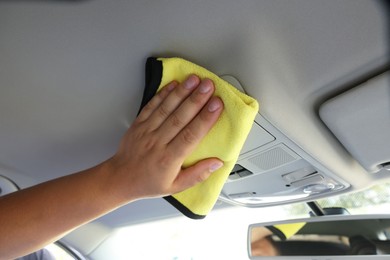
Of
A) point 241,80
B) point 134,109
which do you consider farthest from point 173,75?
point 134,109

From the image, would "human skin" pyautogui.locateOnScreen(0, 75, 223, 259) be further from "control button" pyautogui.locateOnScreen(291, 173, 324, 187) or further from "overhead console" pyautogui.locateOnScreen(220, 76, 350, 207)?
"control button" pyautogui.locateOnScreen(291, 173, 324, 187)

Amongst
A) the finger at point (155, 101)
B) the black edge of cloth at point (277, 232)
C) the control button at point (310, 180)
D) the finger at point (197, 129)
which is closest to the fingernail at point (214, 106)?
the finger at point (197, 129)

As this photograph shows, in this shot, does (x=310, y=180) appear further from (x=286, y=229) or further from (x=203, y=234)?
(x=203, y=234)

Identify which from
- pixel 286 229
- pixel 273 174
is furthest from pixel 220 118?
pixel 286 229

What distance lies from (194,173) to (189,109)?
158 mm

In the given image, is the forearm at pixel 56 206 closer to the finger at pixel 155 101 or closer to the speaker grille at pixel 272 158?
the finger at pixel 155 101

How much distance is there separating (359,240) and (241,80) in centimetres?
96

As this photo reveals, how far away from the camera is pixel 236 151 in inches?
30.6

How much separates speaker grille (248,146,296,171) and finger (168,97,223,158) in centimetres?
37

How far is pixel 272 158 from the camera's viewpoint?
3.56ft

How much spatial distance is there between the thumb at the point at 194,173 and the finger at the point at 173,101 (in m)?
0.13

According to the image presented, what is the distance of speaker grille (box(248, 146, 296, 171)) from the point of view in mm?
1040

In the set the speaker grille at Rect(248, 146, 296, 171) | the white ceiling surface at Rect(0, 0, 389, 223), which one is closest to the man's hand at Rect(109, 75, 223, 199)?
the white ceiling surface at Rect(0, 0, 389, 223)

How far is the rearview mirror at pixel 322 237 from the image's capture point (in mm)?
1320
